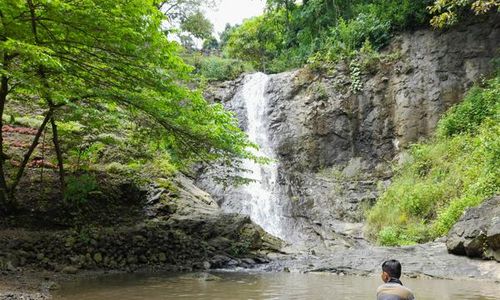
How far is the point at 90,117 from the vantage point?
1092 cm

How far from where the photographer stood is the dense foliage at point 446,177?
12.5 metres

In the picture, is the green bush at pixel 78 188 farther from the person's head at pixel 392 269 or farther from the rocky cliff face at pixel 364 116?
the person's head at pixel 392 269

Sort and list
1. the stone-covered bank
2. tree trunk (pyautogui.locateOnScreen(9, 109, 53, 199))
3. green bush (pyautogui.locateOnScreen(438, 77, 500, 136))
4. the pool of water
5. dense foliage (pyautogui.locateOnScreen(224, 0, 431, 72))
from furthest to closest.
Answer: dense foliage (pyautogui.locateOnScreen(224, 0, 431, 72))
green bush (pyautogui.locateOnScreen(438, 77, 500, 136))
tree trunk (pyautogui.locateOnScreen(9, 109, 53, 199))
the stone-covered bank
the pool of water

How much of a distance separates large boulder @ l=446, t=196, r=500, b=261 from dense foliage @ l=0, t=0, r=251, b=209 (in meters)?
5.75

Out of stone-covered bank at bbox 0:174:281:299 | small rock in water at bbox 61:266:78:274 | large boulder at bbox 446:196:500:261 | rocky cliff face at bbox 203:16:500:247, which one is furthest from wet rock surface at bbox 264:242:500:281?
rocky cliff face at bbox 203:16:500:247

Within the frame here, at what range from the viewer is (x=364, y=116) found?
21.1m

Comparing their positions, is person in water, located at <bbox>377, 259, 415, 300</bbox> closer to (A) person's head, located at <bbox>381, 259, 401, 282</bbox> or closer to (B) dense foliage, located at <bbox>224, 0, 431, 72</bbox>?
(A) person's head, located at <bbox>381, 259, 401, 282</bbox>

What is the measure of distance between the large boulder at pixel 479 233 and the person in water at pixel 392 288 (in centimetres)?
668

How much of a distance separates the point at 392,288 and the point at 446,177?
12.3 metres

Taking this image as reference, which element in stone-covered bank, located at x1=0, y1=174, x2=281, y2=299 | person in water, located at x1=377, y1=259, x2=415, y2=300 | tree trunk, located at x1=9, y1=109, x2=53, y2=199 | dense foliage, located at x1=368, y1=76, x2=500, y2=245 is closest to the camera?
person in water, located at x1=377, y1=259, x2=415, y2=300

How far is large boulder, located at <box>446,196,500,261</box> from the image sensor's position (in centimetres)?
987

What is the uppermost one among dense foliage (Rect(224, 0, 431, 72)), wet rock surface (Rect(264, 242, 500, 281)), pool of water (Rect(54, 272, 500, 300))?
dense foliage (Rect(224, 0, 431, 72))

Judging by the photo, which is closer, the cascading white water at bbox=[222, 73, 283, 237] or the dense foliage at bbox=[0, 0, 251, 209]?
the dense foliage at bbox=[0, 0, 251, 209]

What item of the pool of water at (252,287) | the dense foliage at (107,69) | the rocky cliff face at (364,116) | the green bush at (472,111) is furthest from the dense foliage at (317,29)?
the pool of water at (252,287)
